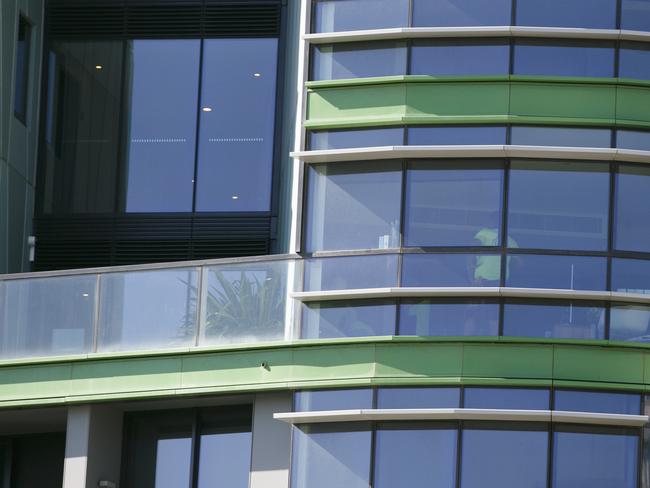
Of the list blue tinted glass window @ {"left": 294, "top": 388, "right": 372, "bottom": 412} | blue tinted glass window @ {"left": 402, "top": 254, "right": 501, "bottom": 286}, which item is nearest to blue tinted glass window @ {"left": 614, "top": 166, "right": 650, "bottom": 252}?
blue tinted glass window @ {"left": 402, "top": 254, "right": 501, "bottom": 286}

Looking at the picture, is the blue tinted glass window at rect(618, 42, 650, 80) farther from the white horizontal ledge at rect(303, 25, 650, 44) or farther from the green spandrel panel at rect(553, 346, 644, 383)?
the green spandrel panel at rect(553, 346, 644, 383)

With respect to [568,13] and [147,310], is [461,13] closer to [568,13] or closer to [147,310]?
[568,13]

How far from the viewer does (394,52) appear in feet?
93.4

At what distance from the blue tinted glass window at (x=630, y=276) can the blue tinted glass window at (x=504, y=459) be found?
8.09 feet

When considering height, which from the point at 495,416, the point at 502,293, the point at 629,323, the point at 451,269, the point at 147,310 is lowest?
the point at 495,416

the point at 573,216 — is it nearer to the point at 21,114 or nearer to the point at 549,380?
the point at 549,380

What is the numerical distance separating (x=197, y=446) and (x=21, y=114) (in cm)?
798

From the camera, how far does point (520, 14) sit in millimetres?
28266

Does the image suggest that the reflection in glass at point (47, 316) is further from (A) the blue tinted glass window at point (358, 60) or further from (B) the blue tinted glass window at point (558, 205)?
(B) the blue tinted glass window at point (558, 205)

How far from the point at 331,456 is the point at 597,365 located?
393 cm

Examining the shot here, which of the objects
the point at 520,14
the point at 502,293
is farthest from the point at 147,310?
the point at 520,14

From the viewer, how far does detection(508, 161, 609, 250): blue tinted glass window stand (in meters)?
27.4

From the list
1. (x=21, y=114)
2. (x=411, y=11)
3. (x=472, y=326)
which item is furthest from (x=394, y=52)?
(x=21, y=114)

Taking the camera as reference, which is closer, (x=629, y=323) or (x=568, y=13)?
(x=629, y=323)
